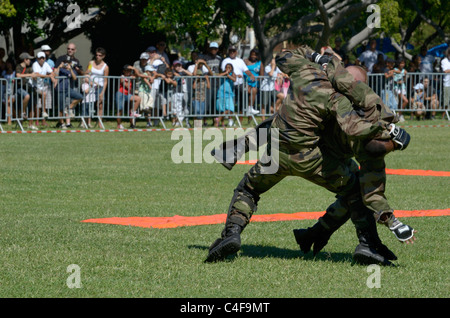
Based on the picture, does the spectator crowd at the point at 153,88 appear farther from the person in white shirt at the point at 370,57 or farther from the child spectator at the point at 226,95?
the person in white shirt at the point at 370,57

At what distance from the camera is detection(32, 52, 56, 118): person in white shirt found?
62.7 ft

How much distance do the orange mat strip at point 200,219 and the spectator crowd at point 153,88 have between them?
10176mm

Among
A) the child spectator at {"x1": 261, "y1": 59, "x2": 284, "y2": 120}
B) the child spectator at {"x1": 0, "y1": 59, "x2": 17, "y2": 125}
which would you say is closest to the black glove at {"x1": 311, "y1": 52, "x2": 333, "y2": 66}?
the child spectator at {"x1": 0, "y1": 59, "x2": 17, "y2": 125}

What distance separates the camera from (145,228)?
8219 mm

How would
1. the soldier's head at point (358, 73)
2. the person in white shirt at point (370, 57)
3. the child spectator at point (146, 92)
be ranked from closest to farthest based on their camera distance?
the soldier's head at point (358, 73) < the child spectator at point (146, 92) < the person in white shirt at point (370, 57)

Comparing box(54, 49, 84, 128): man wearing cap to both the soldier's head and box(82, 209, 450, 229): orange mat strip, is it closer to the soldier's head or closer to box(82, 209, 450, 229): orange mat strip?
box(82, 209, 450, 229): orange mat strip

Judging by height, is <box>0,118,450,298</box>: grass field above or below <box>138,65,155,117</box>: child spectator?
below

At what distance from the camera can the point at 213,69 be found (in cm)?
2155

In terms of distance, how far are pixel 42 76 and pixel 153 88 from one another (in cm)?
268

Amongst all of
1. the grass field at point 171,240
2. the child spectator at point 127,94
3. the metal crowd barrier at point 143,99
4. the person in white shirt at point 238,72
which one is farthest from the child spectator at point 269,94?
the grass field at point 171,240

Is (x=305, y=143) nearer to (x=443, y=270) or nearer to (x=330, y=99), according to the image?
(x=330, y=99)

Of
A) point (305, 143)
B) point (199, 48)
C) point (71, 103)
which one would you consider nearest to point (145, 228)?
point (305, 143)

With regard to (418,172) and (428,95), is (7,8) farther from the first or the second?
(418,172)

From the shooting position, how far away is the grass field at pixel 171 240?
5723 mm
